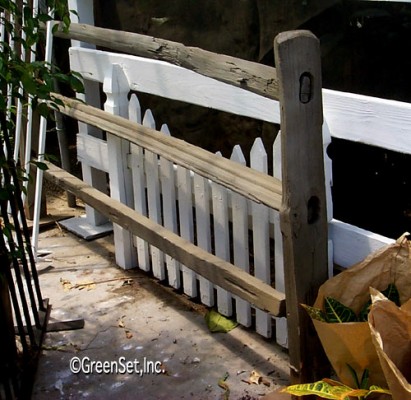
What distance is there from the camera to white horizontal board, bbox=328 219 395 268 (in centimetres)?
267

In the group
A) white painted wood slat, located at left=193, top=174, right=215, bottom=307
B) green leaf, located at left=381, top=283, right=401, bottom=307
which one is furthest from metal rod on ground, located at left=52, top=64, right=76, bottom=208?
green leaf, located at left=381, top=283, right=401, bottom=307

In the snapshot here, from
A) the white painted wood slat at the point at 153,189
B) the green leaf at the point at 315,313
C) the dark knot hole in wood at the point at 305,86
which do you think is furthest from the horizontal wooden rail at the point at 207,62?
the green leaf at the point at 315,313

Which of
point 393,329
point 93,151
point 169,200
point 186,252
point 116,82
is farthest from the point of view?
point 93,151

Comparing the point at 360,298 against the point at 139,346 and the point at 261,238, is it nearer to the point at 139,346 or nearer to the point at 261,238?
the point at 261,238

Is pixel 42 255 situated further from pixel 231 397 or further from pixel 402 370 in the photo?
pixel 402 370

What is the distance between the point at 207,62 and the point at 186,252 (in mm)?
843

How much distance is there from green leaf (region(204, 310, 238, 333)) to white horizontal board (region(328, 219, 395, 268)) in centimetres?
80

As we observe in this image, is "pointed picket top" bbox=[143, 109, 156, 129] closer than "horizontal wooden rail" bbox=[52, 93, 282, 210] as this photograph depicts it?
No

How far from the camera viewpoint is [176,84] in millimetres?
3445

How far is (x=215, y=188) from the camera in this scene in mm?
3365

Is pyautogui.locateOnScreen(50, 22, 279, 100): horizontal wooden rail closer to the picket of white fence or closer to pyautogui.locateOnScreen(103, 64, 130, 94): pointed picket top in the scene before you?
pyautogui.locateOnScreen(103, 64, 130, 94): pointed picket top

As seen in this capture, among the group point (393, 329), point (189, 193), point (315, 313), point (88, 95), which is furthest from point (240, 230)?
point (88, 95)

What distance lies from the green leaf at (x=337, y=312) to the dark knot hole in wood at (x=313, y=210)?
26 cm

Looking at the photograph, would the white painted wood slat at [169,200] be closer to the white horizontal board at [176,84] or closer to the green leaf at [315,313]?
the white horizontal board at [176,84]
